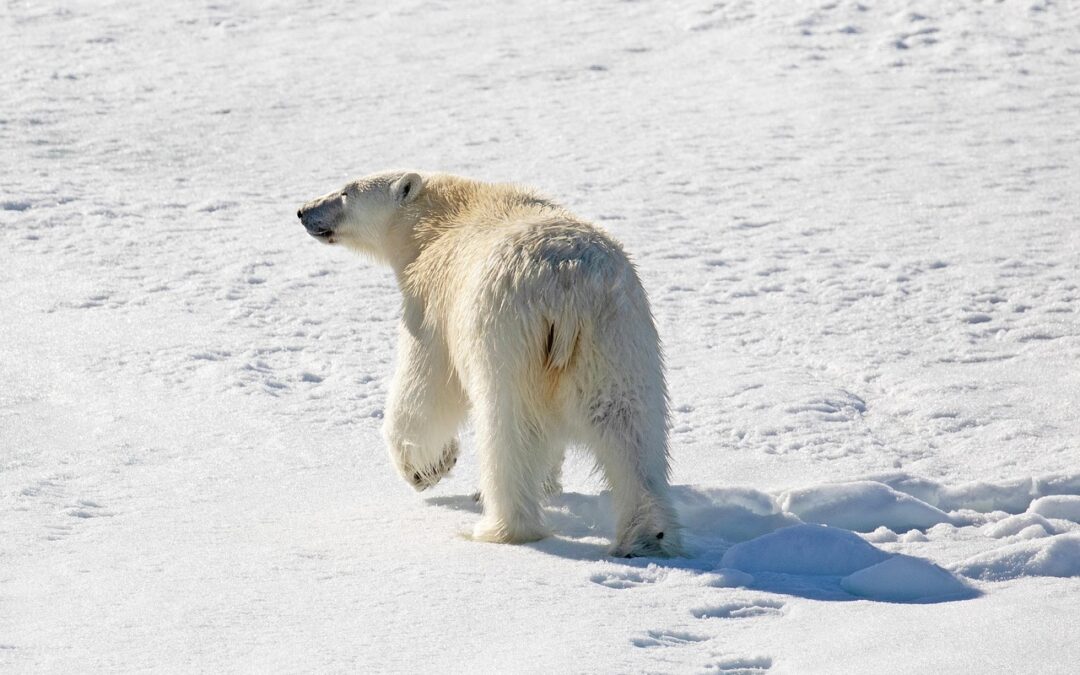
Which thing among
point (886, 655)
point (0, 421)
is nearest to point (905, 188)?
point (0, 421)

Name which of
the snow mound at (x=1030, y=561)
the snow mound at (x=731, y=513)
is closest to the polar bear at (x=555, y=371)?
the snow mound at (x=731, y=513)

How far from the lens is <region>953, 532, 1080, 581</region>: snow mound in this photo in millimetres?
4234

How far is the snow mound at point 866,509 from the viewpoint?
4883 millimetres

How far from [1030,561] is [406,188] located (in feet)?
9.26

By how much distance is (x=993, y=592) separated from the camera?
411 centimetres

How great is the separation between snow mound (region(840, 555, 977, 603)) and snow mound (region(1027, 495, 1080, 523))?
0.84m

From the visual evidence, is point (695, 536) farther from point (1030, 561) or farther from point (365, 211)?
point (365, 211)

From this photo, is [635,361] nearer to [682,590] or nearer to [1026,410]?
[682,590]

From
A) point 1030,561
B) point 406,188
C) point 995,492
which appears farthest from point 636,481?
point 406,188

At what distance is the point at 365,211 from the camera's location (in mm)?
5863

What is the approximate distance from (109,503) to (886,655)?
3087mm

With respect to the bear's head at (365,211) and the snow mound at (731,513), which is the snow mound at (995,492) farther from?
the bear's head at (365,211)

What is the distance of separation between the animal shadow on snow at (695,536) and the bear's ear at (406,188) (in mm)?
1222

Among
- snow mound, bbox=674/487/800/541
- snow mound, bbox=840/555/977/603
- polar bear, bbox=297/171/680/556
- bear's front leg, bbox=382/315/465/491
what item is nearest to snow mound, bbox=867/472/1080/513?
snow mound, bbox=674/487/800/541
